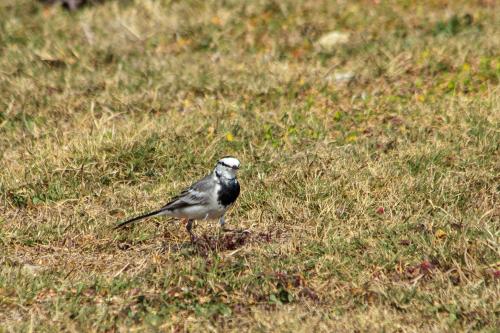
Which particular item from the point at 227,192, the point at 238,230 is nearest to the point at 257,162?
the point at 238,230

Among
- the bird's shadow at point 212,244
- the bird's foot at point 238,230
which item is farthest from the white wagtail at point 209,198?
the bird's foot at point 238,230

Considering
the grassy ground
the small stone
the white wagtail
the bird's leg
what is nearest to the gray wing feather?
the white wagtail

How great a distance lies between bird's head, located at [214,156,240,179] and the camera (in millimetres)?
7227

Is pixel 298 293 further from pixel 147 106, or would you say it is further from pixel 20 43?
pixel 20 43

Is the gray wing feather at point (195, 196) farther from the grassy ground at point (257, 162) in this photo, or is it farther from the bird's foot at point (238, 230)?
the bird's foot at point (238, 230)

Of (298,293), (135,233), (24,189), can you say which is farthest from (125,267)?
(24,189)

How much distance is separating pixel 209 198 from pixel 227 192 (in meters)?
0.16

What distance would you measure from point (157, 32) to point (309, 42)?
2.14 metres

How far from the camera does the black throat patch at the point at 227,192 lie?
7.06m

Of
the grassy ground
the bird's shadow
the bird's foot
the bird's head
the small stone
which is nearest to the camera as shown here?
the grassy ground

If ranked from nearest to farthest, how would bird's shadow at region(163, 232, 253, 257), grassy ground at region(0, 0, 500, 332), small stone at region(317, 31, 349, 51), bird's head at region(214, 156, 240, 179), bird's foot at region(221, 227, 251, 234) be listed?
grassy ground at region(0, 0, 500, 332) < bird's shadow at region(163, 232, 253, 257) < bird's head at region(214, 156, 240, 179) < bird's foot at region(221, 227, 251, 234) < small stone at region(317, 31, 349, 51)

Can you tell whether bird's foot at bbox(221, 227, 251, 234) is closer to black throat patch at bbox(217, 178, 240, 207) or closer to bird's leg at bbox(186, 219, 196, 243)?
bird's leg at bbox(186, 219, 196, 243)

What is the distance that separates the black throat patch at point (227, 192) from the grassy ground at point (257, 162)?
0.35m

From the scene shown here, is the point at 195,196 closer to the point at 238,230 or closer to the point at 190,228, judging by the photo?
the point at 190,228
